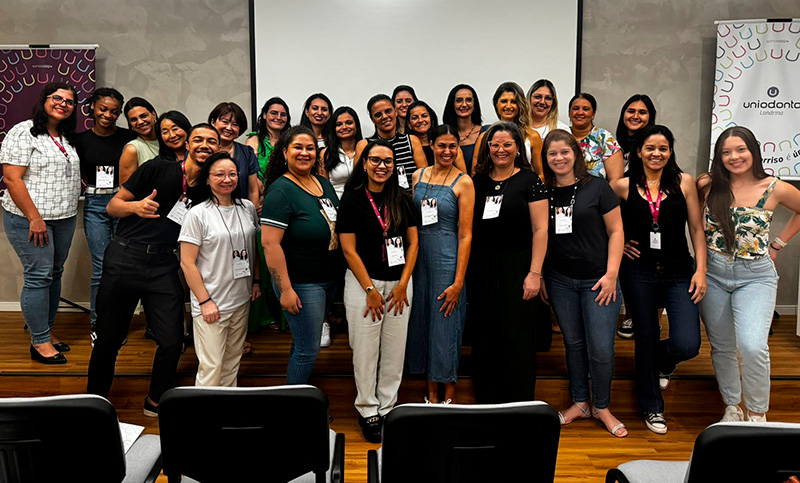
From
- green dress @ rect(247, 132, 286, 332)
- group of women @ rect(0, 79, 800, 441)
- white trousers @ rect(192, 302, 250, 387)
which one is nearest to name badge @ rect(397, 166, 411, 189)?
group of women @ rect(0, 79, 800, 441)

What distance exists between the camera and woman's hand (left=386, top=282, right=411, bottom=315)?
107 inches

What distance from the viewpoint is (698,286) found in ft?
9.18

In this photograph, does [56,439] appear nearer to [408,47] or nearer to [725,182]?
[725,182]

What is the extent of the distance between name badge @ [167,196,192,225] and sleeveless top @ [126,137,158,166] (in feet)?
2.22

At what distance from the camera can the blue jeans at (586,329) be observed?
2.83 meters

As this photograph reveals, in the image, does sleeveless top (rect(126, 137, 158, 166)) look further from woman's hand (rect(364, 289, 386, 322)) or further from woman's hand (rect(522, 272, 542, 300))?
woman's hand (rect(522, 272, 542, 300))

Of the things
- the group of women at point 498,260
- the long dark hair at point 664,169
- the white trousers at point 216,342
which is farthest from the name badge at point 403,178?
the long dark hair at point 664,169

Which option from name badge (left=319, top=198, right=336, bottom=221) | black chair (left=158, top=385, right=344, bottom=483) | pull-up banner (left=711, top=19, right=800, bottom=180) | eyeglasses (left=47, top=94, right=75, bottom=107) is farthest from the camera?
pull-up banner (left=711, top=19, right=800, bottom=180)

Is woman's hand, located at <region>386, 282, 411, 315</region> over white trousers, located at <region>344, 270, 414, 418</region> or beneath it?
over

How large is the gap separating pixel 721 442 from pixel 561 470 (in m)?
1.36

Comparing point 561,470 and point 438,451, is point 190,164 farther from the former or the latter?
point 561,470

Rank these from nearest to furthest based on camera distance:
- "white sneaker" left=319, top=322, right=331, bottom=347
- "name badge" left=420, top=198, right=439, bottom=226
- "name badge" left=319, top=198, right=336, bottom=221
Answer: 1. "name badge" left=319, top=198, right=336, bottom=221
2. "name badge" left=420, top=198, right=439, bottom=226
3. "white sneaker" left=319, top=322, right=331, bottom=347

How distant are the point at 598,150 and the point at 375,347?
1.79m

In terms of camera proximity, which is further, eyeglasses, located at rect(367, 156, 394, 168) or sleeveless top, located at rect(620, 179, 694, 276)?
sleeveless top, located at rect(620, 179, 694, 276)
